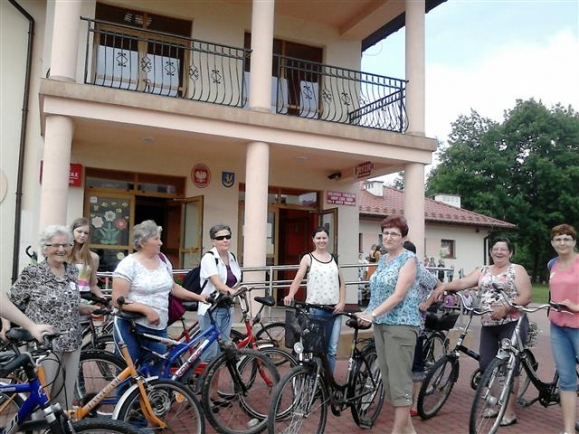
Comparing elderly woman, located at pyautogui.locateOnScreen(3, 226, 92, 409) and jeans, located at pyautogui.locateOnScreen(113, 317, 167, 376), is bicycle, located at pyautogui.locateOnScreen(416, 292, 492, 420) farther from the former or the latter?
elderly woman, located at pyautogui.locateOnScreen(3, 226, 92, 409)

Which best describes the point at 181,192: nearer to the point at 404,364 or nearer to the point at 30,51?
the point at 30,51

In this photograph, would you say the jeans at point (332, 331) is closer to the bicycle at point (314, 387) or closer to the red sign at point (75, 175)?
the bicycle at point (314, 387)

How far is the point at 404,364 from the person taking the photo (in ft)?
14.8

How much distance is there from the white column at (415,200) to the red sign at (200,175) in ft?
13.8

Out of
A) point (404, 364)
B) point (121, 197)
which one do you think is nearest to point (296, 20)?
point (121, 197)

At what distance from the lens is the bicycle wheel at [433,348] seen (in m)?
5.88

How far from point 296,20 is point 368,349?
9.44 meters

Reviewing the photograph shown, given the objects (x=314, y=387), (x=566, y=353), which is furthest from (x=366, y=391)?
(x=566, y=353)

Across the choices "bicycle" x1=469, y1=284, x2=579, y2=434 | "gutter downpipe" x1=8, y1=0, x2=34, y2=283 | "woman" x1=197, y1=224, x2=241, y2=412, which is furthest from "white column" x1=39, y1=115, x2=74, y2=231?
"bicycle" x1=469, y1=284, x2=579, y2=434

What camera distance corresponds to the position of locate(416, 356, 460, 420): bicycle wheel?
18.0 ft

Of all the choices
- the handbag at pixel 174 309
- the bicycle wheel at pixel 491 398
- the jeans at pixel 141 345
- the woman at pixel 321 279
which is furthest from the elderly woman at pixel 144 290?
the bicycle wheel at pixel 491 398

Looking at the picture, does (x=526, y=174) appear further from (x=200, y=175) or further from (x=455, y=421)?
(x=455, y=421)

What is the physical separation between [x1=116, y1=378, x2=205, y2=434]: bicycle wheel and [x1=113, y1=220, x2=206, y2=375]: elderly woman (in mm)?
417

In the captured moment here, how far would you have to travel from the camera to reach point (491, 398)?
4.71m
